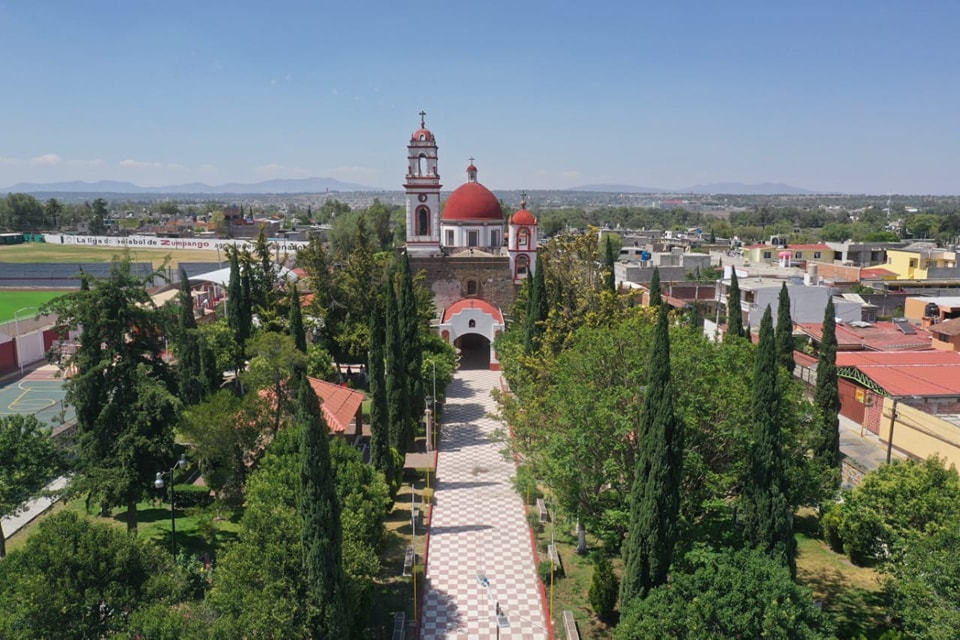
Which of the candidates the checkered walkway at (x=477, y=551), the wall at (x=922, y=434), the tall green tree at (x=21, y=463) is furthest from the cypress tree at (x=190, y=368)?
the wall at (x=922, y=434)

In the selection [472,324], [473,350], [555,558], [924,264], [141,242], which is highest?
[141,242]

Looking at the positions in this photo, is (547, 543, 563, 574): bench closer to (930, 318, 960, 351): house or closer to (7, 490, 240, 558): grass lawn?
(7, 490, 240, 558): grass lawn

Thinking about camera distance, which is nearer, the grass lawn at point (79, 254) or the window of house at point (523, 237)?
the window of house at point (523, 237)

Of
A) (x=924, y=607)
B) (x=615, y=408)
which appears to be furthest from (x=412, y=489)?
(x=924, y=607)

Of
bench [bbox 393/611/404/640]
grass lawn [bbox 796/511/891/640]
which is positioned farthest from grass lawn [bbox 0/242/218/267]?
grass lawn [bbox 796/511/891/640]

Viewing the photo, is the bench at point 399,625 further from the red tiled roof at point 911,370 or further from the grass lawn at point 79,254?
the grass lawn at point 79,254

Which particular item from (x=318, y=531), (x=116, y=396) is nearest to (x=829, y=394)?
(x=318, y=531)

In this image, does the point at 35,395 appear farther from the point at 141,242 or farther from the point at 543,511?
the point at 141,242
